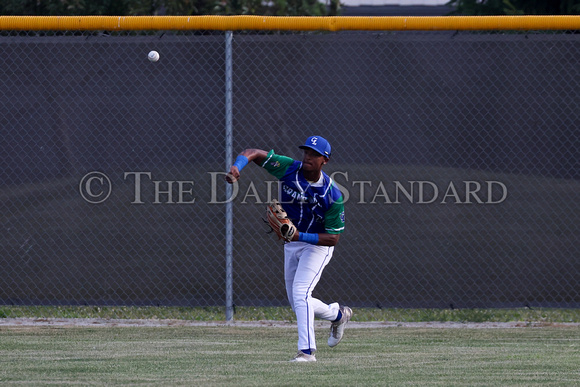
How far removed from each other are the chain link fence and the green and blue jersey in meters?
1.44

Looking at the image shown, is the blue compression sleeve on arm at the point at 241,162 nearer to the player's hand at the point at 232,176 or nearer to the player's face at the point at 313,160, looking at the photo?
the player's hand at the point at 232,176

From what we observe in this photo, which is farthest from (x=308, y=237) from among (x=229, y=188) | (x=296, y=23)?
(x=296, y=23)

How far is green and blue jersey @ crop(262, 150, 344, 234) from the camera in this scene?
19.4ft

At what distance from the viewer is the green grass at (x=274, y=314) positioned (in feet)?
25.5

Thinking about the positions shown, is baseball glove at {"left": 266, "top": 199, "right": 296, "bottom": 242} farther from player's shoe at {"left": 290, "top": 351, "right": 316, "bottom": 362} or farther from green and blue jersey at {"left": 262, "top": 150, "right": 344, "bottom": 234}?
player's shoe at {"left": 290, "top": 351, "right": 316, "bottom": 362}

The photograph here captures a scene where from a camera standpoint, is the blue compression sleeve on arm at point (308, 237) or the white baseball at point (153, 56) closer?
the blue compression sleeve on arm at point (308, 237)

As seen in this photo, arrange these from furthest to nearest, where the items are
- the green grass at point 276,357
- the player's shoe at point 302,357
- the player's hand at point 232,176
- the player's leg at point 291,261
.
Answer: the player's leg at point 291,261 → the player's shoe at point 302,357 → the player's hand at point 232,176 → the green grass at point 276,357

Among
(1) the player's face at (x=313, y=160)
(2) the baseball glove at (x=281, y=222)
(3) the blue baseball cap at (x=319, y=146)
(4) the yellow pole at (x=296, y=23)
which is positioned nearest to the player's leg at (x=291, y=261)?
(2) the baseball glove at (x=281, y=222)

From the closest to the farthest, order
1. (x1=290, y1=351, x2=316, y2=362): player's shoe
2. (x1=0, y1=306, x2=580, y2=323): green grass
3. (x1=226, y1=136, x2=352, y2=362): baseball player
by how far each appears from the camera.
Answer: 1. (x1=290, y1=351, x2=316, y2=362): player's shoe
2. (x1=226, y1=136, x2=352, y2=362): baseball player
3. (x1=0, y1=306, x2=580, y2=323): green grass

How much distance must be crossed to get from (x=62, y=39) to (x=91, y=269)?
79.4 inches

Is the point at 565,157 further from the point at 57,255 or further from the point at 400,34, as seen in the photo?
the point at 57,255

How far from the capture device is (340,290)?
7602 millimetres

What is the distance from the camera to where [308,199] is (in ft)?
19.5

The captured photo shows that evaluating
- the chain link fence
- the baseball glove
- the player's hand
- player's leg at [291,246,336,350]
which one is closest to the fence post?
the chain link fence
